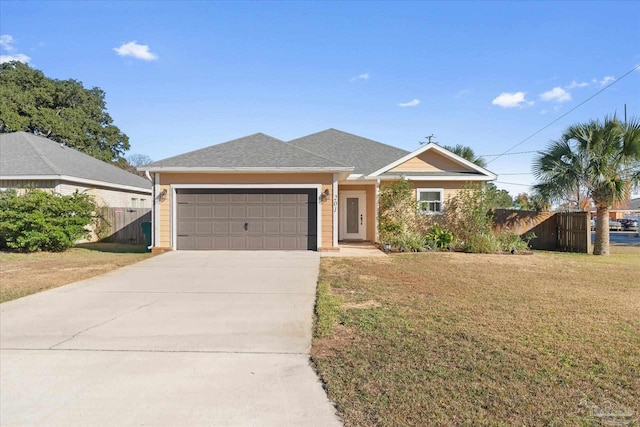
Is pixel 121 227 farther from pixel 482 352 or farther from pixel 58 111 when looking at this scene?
pixel 58 111

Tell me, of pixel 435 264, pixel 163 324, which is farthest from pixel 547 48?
pixel 163 324

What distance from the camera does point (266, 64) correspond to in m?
16.0

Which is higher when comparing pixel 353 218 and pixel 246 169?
pixel 246 169

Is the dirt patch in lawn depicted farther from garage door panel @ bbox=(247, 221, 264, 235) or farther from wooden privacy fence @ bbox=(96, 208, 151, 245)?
garage door panel @ bbox=(247, 221, 264, 235)

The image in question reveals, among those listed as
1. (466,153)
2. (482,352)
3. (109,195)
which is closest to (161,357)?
(482,352)

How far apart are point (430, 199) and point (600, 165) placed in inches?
232

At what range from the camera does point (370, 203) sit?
656 inches

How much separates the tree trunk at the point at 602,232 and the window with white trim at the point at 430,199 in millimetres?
5495

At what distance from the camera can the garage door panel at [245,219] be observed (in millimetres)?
13523

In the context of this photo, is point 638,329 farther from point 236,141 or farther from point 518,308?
point 236,141

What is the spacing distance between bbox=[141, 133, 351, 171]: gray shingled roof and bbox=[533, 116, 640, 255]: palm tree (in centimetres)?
828

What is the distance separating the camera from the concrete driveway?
127 inches

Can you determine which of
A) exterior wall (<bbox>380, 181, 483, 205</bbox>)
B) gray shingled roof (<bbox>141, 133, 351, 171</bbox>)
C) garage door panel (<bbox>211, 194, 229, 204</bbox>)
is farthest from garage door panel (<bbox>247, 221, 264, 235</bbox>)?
exterior wall (<bbox>380, 181, 483, 205</bbox>)

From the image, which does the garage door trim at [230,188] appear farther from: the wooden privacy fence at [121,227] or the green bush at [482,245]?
the wooden privacy fence at [121,227]
